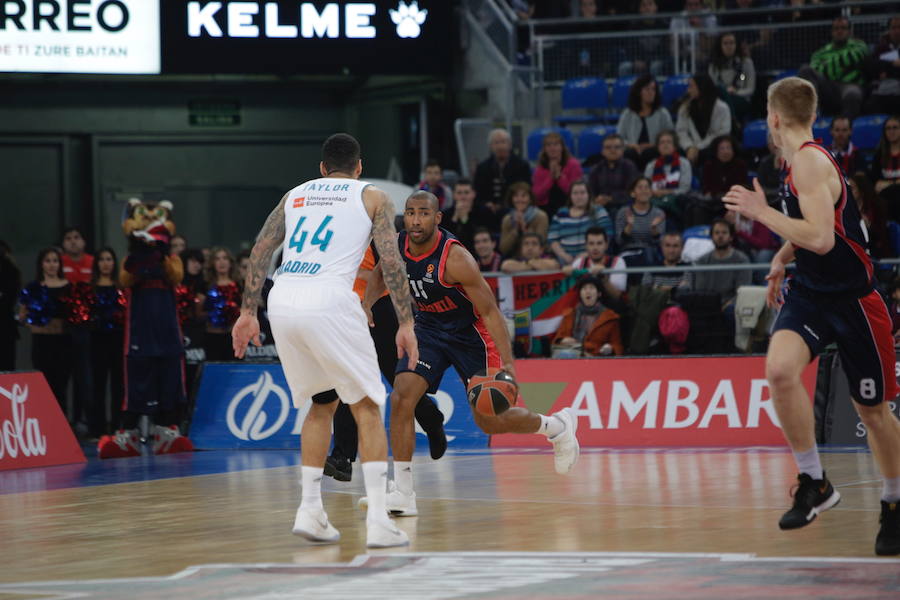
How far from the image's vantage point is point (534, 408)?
14.7 metres

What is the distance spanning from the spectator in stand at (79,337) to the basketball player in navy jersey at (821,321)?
1038cm

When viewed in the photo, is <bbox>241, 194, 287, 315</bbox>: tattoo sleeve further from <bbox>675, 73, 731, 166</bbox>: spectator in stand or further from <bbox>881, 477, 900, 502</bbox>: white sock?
<bbox>675, 73, 731, 166</bbox>: spectator in stand

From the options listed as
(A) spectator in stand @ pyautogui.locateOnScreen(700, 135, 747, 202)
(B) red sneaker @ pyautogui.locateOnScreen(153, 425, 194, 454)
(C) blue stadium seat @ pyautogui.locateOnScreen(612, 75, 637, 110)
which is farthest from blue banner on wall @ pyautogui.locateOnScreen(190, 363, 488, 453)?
(C) blue stadium seat @ pyautogui.locateOnScreen(612, 75, 637, 110)

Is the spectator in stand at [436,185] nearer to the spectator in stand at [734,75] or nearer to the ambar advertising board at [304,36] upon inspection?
the ambar advertising board at [304,36]

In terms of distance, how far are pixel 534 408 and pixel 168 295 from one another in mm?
3869

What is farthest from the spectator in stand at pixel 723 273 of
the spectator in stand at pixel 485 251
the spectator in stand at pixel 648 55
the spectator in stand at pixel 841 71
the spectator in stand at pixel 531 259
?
the spectator in stand at pixel 648 55

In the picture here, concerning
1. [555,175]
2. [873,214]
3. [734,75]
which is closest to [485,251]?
[555,175]

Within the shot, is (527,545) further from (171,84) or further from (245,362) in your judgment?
(171,84)

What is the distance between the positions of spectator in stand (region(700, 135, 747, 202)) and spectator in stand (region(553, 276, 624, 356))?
2.50 meters

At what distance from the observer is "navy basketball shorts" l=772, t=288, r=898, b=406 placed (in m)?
7.20

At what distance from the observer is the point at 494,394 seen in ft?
29.0

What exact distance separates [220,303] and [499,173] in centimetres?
410

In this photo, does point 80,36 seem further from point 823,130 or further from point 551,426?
point 551,426

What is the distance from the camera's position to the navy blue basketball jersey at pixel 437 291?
9.20m
